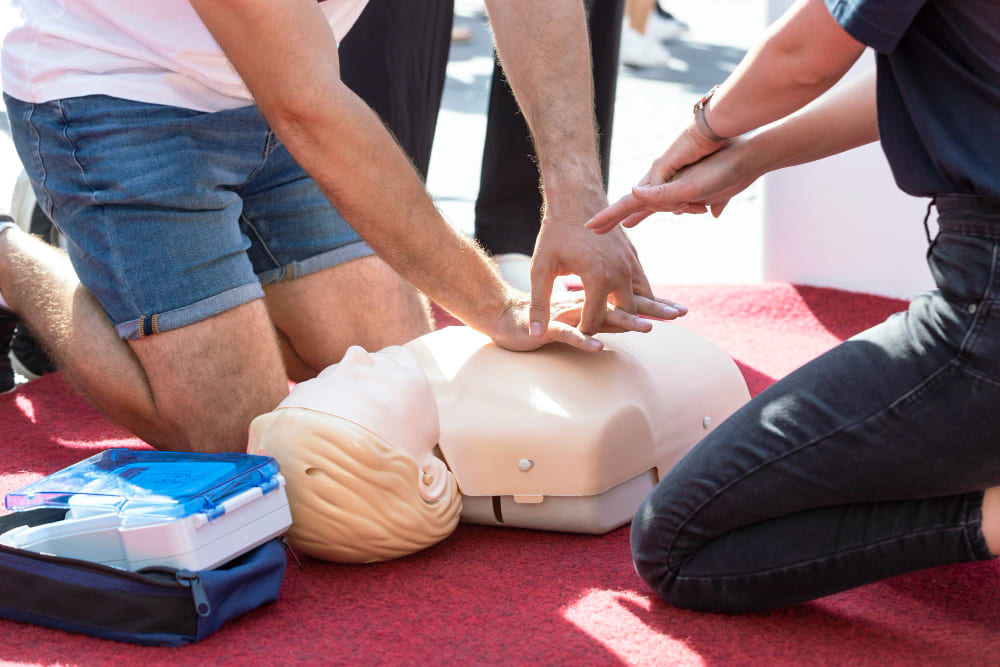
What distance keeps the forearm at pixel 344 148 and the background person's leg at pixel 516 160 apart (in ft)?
2.76

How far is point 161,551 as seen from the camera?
103 centimetres

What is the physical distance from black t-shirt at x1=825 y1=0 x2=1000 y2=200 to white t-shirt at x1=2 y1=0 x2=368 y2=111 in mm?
932

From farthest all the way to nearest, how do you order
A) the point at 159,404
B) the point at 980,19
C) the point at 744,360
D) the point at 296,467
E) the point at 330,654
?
the point at 744,360, the point at 159,404, the point at 296,467, the point at 330,654, the point at 980,19

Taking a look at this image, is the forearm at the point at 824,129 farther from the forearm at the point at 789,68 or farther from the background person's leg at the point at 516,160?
the background person's leg at the point at 516,160

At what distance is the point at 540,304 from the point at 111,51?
0.74m

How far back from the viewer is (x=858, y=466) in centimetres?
97

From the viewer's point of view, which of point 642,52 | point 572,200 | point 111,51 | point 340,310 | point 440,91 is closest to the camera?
point 572,200

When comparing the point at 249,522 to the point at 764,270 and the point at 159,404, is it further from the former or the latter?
the point at 764,270

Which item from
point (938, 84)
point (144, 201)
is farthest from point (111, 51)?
point (938, 84)

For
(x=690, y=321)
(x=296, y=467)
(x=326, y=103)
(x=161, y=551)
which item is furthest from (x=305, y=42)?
(x=690, y=321)

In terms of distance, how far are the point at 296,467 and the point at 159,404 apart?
1.42 feet

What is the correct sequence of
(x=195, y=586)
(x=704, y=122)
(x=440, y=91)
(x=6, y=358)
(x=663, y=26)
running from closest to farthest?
(x=195, y=586) < (x=704, y=122) < (x=6, y=358) < (x=440, y=91) < (x=663, y=26)

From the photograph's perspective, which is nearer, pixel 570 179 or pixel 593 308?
pixel 593 308

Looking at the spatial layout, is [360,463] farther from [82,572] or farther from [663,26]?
[663,26]
